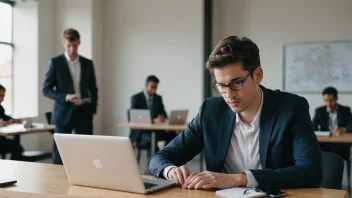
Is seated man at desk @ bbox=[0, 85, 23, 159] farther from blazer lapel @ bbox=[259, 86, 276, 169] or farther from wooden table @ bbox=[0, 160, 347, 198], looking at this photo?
blazer lapel @ bbox=[259, 86, 276, 169]

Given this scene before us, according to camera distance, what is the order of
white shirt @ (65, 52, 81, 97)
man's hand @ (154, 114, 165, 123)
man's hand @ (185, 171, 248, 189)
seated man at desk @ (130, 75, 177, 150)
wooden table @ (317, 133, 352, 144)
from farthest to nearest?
seated man at desk @ (130, 75, 177, 150)
man's hand @ (154, 114, 165, 123)
white shirt @ (65, 52, 81, 97)
wooden table @ (317, 133, 352, 144)
man's hand @ (185, 171, 248, 189)

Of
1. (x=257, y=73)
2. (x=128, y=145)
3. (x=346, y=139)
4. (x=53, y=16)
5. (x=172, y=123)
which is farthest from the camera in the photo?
(x=53, y=16)

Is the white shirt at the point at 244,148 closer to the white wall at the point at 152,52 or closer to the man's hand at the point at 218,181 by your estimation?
the man's hand at the point at 218,181

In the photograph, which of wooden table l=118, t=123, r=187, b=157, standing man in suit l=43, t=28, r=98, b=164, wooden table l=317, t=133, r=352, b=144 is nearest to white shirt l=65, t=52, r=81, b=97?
standing man in suit l=43, t=28, r=98, b=164

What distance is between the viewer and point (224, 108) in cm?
198

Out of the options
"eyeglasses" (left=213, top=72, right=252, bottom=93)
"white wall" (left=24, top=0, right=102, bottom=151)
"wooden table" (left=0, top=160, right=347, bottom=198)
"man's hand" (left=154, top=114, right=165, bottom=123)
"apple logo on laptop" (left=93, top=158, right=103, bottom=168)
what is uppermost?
"white wall" (left=24, top=0, right=102, bottom=151)

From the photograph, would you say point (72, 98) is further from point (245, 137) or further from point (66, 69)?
point (245, 137)

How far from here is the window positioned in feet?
22.8

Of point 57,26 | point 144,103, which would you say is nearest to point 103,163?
point 144,103

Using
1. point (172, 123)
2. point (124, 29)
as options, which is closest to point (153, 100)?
point (172, 123)

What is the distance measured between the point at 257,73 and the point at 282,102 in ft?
0.60

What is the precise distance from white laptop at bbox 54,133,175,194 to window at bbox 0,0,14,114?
Result: 5681 millimetres

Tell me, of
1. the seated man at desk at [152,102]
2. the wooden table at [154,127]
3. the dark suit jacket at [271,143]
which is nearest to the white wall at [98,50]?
the seated man at desk at [152,102]

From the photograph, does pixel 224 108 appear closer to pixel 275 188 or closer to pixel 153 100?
pixel 275 188
